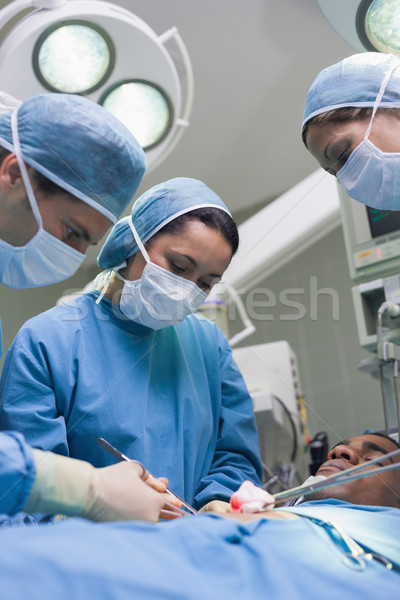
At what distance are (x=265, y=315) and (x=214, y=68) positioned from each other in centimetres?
123

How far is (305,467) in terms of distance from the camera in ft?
8.61

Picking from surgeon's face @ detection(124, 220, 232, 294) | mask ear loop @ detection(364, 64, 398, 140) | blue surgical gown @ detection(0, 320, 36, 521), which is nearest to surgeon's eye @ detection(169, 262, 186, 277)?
surgeon's face @ detection(124, 220, 232, 294)

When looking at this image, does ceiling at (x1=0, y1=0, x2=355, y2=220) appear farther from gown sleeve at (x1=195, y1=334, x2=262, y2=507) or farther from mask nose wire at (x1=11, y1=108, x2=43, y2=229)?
mask nose wire at (x1=11, y1=108, x2=43, y2=229)

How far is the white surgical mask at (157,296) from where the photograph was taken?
66.7 inches

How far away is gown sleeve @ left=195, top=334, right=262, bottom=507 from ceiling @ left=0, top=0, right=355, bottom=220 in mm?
579

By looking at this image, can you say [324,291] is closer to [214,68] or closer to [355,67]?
[355,67]

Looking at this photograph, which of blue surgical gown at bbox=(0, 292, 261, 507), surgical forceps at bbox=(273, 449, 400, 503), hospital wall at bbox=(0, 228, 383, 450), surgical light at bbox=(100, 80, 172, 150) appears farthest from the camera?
hospital wall at bbox=(0, 228, 383, 450)

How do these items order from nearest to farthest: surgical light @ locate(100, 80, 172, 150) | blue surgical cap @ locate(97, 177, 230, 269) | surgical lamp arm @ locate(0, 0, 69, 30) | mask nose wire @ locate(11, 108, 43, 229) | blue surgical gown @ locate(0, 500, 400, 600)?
blue surgical gown @ locate(0, 500, 400, 600) < mask nose wire @ locate(11, 108, 43, 229) < blue surgical cap @ locate(97, 177, 230, 269) < surgical lamp arm @ locate(0, 0, 69, 30) < surgical light @ locate(100, 80, 172, 150)

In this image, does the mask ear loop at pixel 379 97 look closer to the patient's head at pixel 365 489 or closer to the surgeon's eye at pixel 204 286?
the surgeon's eye at pixel 204 286

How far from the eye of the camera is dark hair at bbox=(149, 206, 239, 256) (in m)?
1.73

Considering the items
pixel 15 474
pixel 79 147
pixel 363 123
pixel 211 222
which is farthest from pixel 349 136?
pixel 15 474

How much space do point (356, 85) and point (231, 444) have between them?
94cm

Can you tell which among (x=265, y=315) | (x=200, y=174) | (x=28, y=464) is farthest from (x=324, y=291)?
(x=28, y=464)

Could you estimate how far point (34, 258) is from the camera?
1418 mm
